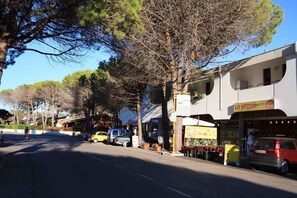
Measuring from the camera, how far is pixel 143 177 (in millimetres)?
12844

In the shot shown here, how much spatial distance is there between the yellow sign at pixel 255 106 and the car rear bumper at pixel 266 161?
6.06 metres

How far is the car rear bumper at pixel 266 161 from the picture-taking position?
657 inches

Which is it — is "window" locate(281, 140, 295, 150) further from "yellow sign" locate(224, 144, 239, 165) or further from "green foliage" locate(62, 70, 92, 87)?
"green foliage" locate(62, 70, 92, 87)

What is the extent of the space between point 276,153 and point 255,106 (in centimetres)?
779

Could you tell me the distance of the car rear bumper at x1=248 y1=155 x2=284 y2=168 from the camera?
16.7 metres

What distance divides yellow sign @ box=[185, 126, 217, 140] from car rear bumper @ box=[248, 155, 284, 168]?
5892 millimetres

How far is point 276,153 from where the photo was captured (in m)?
16.8

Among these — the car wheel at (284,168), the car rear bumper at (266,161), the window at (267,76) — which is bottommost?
the car wheel at (284,168)

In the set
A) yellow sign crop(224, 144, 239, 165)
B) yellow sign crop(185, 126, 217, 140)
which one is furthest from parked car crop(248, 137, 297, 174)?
yellow sign crop(185, 126, 217, 140)

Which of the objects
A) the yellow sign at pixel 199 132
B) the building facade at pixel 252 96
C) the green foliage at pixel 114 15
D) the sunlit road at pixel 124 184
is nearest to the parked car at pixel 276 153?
the sunlit road at pixel 124 184

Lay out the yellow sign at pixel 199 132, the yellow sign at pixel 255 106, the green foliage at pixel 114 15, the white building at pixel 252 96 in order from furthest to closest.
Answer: the yellow sign at pixel 199 132, the yellow sign at pixel 255 106, the white building at pixel 252 96, the green foliage at pixel 114 15

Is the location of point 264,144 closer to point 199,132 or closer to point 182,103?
point 199,132

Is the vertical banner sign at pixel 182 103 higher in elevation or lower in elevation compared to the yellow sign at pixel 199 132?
higher

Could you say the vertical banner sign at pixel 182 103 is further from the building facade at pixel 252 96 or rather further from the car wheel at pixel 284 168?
the car wheel at pixel 284 168
